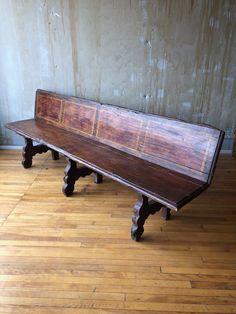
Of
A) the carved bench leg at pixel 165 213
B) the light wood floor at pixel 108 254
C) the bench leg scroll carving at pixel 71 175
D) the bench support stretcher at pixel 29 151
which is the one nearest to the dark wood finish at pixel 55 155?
the bench support stretcher at pixel 29 151

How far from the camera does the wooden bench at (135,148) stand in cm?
177

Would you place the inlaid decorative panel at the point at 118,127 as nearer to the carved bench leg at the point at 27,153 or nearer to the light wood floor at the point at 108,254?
the light wood floor at the point at 108,254

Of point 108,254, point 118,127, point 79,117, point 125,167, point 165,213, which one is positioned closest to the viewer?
point 108,254

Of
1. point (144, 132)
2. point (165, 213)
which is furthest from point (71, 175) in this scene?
point (165, 213)

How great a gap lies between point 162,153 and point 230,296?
3.35 feet

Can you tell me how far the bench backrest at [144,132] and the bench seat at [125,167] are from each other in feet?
0.22

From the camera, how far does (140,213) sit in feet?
6.15

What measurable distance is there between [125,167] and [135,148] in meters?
0.27

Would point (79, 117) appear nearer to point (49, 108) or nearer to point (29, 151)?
point (49, 108)

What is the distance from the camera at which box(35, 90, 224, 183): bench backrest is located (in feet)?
5.94

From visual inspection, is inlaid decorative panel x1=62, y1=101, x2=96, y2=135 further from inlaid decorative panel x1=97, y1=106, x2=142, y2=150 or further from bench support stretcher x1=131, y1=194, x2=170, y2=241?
bench support stretcher x1=131, y1=194, x2=170, y2=241

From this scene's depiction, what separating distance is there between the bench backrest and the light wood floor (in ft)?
1.64

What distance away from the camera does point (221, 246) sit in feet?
6.15

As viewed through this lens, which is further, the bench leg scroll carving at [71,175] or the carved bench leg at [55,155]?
the carved bench leg at [55,155]
